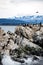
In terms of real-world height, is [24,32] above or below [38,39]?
above

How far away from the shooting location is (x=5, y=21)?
7.93 feet

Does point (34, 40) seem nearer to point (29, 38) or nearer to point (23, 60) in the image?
point (29, 38)

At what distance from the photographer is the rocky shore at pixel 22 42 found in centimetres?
233

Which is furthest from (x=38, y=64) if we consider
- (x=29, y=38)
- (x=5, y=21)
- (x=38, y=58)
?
(x=5, y=21)

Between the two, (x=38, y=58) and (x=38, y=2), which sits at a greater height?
(x=38, y=2)

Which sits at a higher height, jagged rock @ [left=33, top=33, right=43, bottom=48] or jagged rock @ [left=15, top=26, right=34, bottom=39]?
jagged rock @ [left=15, top=26, right=34, bottom=39]

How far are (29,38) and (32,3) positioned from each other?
1.90ft

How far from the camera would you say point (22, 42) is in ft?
7.73

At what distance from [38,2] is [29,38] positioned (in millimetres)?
609

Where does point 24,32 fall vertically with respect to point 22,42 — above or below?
above

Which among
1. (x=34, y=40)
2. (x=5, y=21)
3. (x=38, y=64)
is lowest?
(x=38, y=64)

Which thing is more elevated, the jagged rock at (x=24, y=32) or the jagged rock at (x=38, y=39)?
the jagged rock at (x=24, y=32)

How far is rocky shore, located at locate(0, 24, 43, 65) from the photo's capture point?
2326mm

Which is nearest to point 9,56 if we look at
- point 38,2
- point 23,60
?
point 23,60
